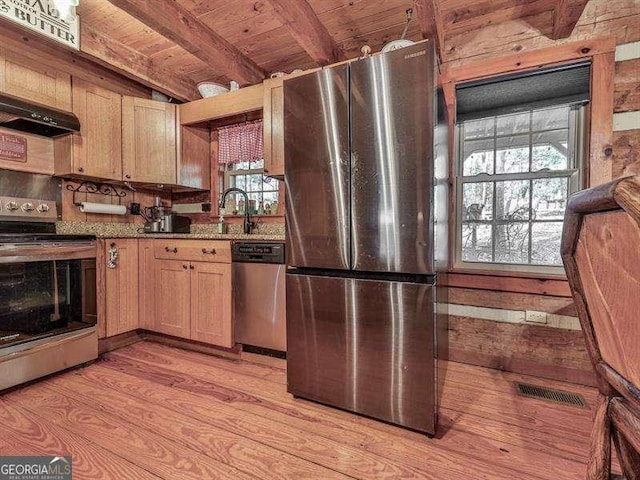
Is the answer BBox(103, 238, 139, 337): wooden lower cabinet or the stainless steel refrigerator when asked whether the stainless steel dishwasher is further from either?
BBox(103, 238, 139, 337): wooden lower cabinet

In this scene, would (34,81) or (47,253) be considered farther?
(34,81)

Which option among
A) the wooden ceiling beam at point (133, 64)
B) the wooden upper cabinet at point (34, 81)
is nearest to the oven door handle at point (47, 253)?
the wooden upper cabinet at point (34, 81)

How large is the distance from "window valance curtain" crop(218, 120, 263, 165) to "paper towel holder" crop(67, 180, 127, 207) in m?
1.03

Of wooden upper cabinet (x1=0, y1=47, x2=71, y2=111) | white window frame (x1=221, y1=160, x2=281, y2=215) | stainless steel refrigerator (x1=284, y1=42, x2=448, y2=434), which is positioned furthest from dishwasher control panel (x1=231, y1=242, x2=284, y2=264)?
wooden upper cabinet (x1=0, y1=47, x2=71, y2=111)

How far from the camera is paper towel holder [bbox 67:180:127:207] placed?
274 cm

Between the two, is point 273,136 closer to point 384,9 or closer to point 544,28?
point 384,9

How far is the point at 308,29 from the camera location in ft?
6.86

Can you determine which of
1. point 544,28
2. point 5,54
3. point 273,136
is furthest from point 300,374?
point 5,54

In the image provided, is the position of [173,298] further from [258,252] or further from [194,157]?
[194,157]

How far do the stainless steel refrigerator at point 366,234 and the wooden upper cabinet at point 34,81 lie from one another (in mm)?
1964

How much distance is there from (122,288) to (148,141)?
1356mm

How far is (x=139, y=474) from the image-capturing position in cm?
126

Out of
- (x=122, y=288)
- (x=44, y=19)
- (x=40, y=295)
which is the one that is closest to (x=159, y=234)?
(x=122, y=288)

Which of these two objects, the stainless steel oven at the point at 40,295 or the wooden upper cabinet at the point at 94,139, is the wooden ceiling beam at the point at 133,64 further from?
the stainless steel oven at the point at 40,295
